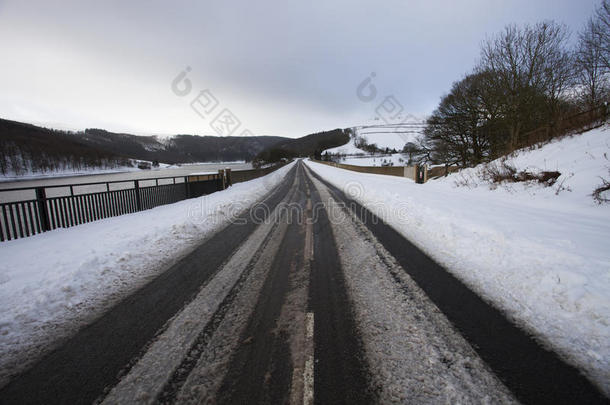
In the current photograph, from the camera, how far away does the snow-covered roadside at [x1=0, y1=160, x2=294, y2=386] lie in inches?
117

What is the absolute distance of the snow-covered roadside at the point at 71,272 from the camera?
2969mm

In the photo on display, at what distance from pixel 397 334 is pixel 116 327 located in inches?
136

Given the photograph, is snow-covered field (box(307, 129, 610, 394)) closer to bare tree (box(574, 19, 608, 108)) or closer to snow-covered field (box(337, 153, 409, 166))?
bare tree (box(574, 19, 608, 108))

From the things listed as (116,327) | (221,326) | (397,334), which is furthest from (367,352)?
(116,327)

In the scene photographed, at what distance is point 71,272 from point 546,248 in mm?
8645

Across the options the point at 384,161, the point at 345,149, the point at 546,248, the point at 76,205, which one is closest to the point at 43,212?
the point at 76,205

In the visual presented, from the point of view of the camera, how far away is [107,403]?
1.98 metres

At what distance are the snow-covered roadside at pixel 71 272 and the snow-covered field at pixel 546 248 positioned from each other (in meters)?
5.67

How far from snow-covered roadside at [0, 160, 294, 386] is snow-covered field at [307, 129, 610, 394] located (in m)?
5.67

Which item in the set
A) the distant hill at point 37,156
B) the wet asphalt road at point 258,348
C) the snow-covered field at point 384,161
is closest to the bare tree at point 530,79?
the wet asphalt road at point 258,348

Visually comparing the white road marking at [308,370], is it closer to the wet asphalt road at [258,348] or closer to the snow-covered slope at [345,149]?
A: the wet asphalt road at [258,348]

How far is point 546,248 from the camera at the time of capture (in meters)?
4.32

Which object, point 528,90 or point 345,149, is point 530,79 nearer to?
point 528,90

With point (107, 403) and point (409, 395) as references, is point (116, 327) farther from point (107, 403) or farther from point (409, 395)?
point (409, 395)
